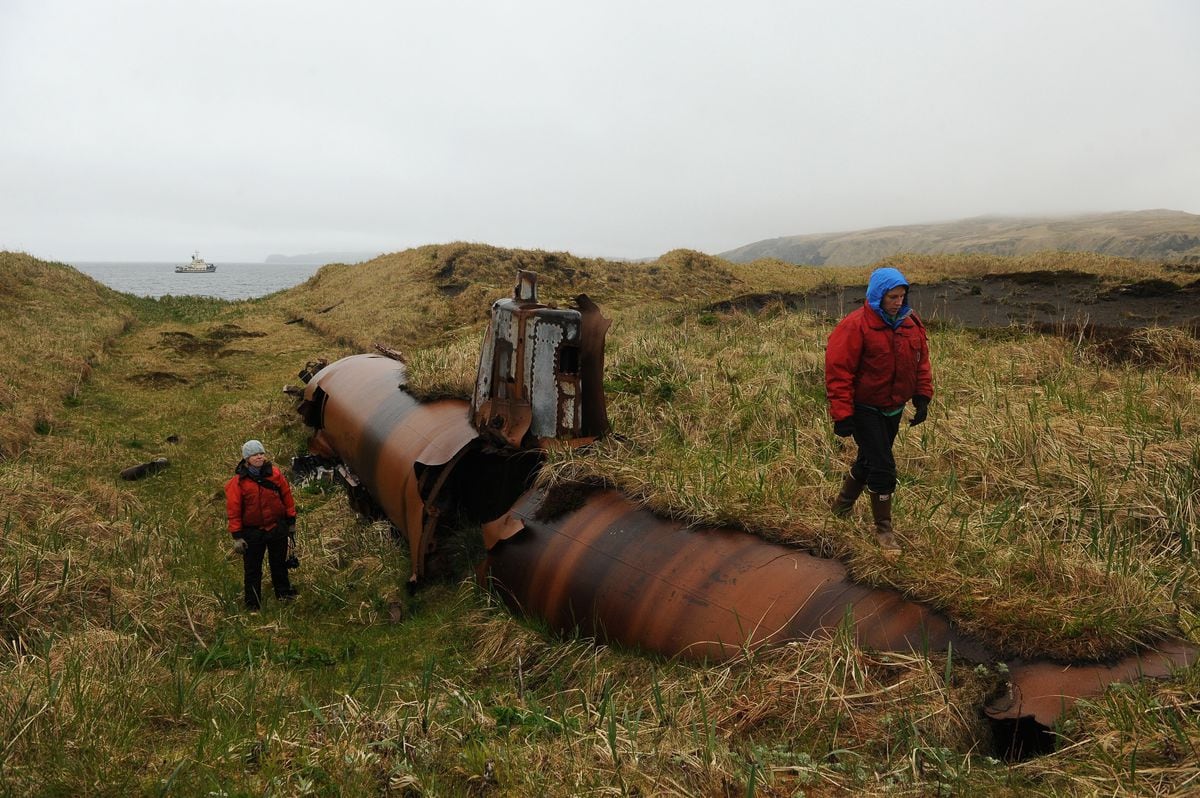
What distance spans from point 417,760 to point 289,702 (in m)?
1.11

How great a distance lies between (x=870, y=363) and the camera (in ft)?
15.0

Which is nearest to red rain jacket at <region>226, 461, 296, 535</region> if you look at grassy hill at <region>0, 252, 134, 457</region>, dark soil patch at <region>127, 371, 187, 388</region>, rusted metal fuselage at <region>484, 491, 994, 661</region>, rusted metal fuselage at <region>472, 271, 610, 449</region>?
rusted metal fuselage at <region>472, 271, 610, 449</region>

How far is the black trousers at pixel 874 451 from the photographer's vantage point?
4539 mm

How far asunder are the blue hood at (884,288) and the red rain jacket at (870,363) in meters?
0.03

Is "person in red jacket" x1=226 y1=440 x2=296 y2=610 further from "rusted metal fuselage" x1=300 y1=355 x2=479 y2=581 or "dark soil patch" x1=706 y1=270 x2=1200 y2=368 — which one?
"dark soil patch" x1=706 y1=270 x2=1200 y2=368

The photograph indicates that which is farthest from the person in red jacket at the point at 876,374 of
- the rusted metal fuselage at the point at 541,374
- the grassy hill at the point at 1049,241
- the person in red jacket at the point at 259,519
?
the grassy hill at the point at 1049,241

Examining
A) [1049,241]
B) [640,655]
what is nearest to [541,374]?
[640,655]

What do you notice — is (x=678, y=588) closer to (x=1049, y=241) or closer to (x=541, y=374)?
(x=541, y=374)

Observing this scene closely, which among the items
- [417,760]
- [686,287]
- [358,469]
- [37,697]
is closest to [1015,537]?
[417,760]

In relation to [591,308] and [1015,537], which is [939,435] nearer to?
[1015,537]

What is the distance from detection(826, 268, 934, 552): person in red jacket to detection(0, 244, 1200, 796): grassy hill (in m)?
0.40

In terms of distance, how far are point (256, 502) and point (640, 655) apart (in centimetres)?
365

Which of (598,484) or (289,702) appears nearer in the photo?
(289,702)

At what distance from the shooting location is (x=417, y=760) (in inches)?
120
